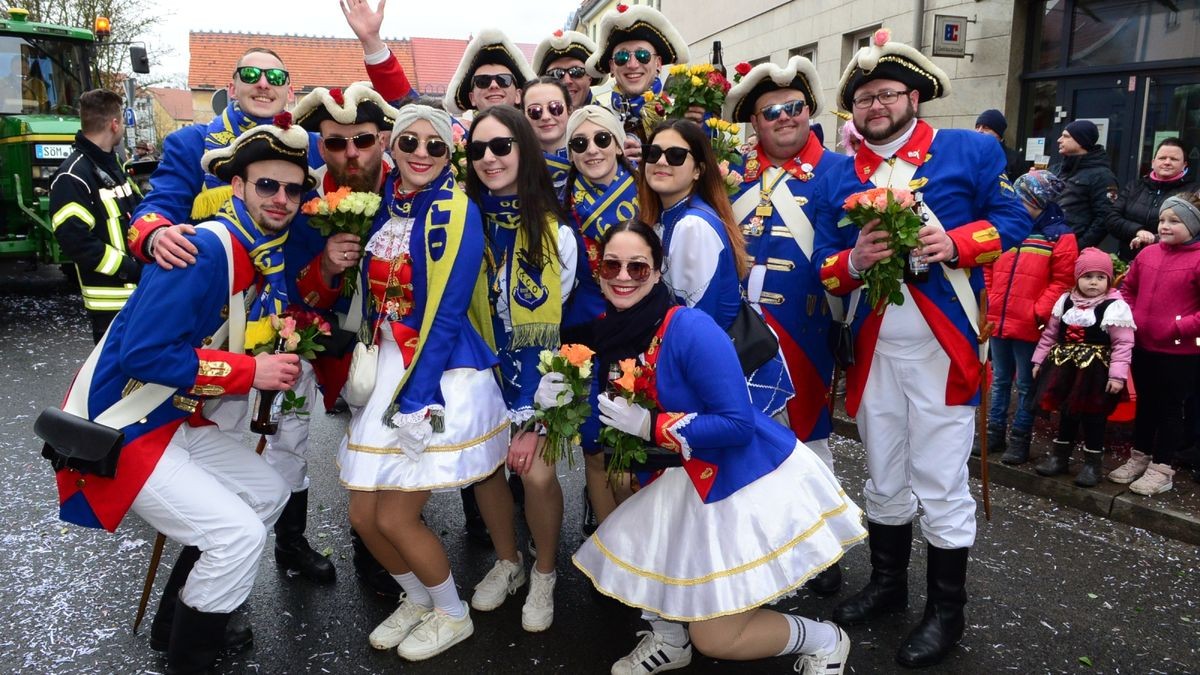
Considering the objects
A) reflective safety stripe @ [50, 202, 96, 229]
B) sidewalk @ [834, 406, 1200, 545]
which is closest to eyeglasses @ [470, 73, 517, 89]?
reflective safety stripe @ [50, 202, 96, 229]

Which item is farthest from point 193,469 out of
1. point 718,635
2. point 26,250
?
point 26,250

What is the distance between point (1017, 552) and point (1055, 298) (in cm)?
211

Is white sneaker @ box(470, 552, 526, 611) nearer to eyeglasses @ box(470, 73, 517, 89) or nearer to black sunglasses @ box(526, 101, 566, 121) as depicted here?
black sunglasses @ box(526, 101, 566, 121)

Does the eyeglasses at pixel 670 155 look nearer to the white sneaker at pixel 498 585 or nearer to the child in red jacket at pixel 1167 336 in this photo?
the white sneaker at pixel 498 585

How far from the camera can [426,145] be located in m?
3.38

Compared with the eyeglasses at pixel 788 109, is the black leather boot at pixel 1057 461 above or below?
below

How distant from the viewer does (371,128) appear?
3.84 meters

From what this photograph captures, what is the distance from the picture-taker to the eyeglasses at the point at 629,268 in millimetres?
3037

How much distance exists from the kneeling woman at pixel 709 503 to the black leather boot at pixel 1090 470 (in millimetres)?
2900

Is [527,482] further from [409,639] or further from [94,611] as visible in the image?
[94,611]

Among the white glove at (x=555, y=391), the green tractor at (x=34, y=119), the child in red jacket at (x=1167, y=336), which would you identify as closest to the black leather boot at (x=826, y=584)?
the white glove at (x=555, y=391)

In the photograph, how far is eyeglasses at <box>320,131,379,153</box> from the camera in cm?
380

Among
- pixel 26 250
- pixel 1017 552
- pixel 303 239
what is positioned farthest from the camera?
pixel 26 250

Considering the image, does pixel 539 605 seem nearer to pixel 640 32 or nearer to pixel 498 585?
pixel 498 585
